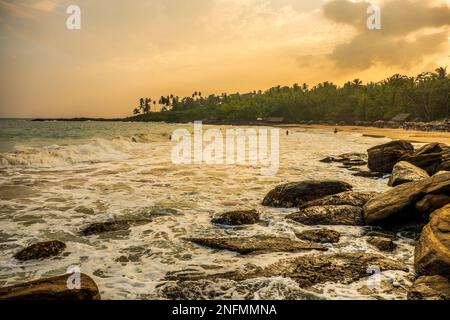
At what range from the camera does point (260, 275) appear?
16.6 ft

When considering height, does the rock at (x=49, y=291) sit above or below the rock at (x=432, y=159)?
below

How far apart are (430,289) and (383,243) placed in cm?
217

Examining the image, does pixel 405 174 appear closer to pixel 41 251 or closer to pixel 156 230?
pixel 156 230

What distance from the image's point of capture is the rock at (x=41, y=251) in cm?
572

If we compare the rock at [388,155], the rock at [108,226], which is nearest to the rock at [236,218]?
the rock at [108,226]

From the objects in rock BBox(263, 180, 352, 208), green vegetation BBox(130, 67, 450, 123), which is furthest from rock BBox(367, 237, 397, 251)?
green vegetation BBox(130, 67, 450, 123)

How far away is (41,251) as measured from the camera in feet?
19.3

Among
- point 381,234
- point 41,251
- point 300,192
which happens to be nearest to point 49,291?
point 41,251

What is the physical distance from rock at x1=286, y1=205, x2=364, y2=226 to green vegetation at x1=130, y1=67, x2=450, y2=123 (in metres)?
68.6

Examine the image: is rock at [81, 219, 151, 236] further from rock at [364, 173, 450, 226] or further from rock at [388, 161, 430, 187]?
rock at [388, 161, 430, 187]

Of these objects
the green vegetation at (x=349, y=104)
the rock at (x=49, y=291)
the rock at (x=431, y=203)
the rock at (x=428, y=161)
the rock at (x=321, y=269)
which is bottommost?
the rock at (x=321, y=269)

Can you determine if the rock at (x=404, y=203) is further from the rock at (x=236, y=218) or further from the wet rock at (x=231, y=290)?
the wet rock at (x=231, y=290)

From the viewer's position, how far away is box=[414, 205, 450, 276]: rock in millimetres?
4582

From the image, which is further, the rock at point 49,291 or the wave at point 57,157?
the wave at point 57,157
